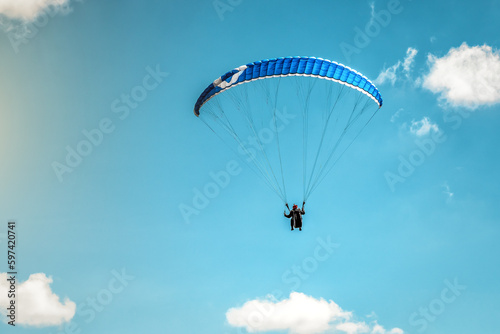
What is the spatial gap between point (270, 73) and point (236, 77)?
5.70ft

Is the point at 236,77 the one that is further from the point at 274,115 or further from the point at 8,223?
the point at 8,223

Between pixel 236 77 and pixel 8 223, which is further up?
pixel 236 77

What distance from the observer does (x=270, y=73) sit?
23500 millimetres

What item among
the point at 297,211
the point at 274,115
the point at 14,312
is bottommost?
the point at 14,312

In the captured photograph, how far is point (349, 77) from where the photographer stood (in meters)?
23.8

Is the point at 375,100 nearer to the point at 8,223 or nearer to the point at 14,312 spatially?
the point at 8,223

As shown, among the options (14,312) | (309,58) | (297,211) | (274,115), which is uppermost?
(309,58)

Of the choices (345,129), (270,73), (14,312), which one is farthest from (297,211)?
(14,312)

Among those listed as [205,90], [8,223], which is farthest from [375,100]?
[8,223]

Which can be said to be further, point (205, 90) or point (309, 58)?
point (205, 90)

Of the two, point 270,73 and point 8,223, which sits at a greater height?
point 270,73

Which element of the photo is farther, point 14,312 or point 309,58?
point 14,312

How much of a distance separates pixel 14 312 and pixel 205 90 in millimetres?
15939

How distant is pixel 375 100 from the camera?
2550 centimetres
